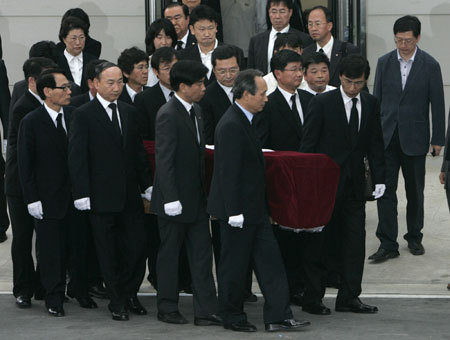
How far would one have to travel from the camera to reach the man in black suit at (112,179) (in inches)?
369

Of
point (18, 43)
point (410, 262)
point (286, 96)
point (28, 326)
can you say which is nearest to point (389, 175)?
point (410, 262)

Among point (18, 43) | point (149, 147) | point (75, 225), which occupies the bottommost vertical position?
A: point (75, 225)

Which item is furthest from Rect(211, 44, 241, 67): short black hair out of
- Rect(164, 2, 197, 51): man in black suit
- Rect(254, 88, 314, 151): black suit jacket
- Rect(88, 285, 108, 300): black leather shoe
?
Rect(88, 285, 108, 300): black leather shoe

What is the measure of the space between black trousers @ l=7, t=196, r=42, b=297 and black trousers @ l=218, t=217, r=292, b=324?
6.20ft

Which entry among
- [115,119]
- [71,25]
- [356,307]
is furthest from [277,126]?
[71,25]

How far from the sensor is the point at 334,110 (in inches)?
372

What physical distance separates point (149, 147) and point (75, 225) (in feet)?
2.95

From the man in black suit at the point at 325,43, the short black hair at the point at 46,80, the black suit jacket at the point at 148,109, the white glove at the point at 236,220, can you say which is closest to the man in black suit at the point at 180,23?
the man in black suit at the point at 325,43

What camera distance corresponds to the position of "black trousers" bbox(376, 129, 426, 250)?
37.1ft

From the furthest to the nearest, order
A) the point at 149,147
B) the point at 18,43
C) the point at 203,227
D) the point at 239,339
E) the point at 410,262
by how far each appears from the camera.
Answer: the point at 18,43 < the point at 410,262 < the point at 149,147 < the point at 203,227 < the point at 239,339

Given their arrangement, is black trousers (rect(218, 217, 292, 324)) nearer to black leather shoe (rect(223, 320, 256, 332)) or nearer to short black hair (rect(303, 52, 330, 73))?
black leather shoe (rect(223, 320, 256, 332))

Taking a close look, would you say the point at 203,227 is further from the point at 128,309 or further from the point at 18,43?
the point at 18,43

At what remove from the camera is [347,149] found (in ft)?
31.1

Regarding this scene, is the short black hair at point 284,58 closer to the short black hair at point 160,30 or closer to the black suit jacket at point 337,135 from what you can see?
the black suit jacket at point 337,135
